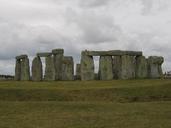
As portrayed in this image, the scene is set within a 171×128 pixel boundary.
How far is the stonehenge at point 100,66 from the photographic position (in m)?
59.2

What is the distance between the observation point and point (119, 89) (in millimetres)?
41281

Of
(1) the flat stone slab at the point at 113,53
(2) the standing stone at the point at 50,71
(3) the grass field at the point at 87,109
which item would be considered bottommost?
(3) the grass field at the point at 87,109

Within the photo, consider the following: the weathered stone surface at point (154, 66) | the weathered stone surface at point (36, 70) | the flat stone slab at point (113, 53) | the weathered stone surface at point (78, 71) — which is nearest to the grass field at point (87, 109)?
the flat stone slab at point (113, 53)

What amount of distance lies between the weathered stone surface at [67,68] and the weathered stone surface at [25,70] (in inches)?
211

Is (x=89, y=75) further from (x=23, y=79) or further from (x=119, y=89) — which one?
(x=119, y=89)

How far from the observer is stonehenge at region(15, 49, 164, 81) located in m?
59.2

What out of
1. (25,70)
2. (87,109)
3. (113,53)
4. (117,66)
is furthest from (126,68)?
(87,109)

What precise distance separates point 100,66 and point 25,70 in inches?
427

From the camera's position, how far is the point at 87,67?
197 feet

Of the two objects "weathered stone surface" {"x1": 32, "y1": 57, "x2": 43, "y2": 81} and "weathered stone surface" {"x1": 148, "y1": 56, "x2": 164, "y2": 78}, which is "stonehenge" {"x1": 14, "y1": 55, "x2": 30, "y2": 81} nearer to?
"weathered stone surface" {"x1": 32, "y1": 57, "x2": 43, "y2": 81}

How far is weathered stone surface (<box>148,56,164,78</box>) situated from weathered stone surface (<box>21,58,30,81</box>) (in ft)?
53.5

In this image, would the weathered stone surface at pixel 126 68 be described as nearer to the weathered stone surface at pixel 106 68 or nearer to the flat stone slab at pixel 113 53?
the flat stone slab at pixel 113 53

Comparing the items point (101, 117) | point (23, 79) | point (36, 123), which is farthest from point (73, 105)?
point (23, 79)

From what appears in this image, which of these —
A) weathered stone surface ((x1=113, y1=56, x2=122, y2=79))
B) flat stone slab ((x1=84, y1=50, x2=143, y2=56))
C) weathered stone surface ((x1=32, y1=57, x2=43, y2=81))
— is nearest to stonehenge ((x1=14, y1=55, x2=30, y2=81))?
weathered stone surface ((x1=32, y1=57, x2=43, y2=81))
